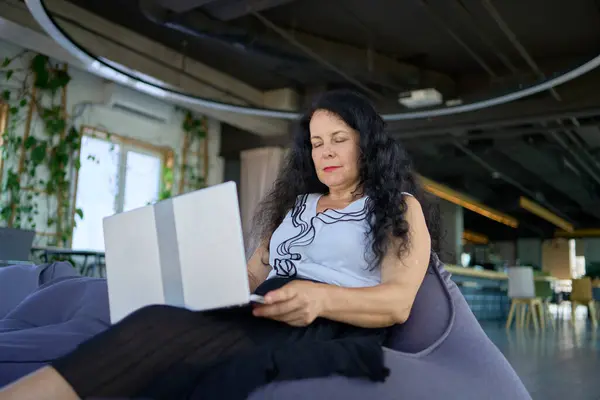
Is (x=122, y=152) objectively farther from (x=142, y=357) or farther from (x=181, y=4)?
(x=142, y=357)

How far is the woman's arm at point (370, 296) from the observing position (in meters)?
1.20

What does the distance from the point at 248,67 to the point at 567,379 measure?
18.2 feet

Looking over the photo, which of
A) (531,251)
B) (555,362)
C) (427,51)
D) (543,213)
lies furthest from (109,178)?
(531,251)

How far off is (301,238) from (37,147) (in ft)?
20.0

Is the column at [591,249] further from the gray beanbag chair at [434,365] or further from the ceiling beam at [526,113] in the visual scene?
the gray beanbag chair at [434,365]

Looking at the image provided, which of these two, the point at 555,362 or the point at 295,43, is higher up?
the point at 295,43

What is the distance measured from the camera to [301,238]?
63.2 inches

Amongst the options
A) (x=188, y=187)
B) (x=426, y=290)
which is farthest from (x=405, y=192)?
(x=188, y=187)

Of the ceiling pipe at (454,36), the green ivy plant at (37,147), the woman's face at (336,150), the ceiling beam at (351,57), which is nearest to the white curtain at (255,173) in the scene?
the ceiling beam at (351,57)

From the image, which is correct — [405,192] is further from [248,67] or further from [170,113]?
[170,113]

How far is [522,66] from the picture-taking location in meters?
6.98

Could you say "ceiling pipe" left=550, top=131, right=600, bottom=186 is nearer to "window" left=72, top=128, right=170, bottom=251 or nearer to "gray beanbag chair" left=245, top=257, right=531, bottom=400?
"window" left=72, top=128, right=170, bottom=251

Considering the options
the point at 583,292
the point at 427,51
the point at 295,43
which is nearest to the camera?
the point at 295,43

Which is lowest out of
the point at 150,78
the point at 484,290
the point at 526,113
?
the point at 484,290
